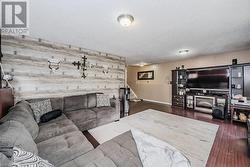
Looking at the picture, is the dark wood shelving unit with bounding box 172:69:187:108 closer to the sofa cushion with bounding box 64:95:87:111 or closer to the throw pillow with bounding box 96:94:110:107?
the throw pillow with bounding box 96:94:110:107

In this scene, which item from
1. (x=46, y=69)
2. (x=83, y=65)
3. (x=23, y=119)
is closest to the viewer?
(x=23, y=119)

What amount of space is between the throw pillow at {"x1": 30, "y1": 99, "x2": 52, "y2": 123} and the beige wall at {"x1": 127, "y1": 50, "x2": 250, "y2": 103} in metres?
5.80

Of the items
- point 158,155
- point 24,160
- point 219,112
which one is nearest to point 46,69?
point 24,160

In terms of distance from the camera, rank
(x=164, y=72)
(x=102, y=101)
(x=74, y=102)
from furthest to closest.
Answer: (x=164, y=72) < (x=102, y=101) < (x=74, y=102)

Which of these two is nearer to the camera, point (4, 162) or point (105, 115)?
point (4, 162)

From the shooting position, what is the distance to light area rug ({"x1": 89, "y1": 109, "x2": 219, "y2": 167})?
2137 millimetres

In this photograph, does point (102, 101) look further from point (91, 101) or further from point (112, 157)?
point (112, 157)

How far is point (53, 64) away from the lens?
333 centimetres

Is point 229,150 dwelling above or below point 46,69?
below

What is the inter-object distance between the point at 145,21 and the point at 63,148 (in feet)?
8.08

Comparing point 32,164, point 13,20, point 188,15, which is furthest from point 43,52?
point 188,15

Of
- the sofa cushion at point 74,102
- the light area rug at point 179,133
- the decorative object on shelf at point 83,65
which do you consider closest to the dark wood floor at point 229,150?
the light area rug at point 179,133

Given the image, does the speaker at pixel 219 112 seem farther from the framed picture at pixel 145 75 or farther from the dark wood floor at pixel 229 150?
the framed picture at pixel 145 75

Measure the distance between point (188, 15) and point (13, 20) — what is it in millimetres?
3249
